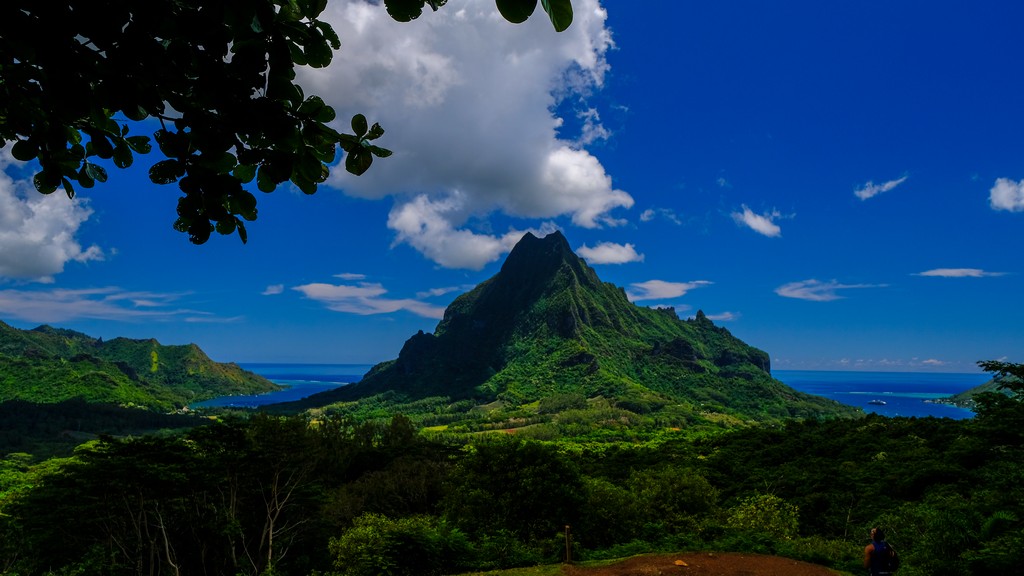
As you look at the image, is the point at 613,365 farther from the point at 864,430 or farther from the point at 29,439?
the point at 29,439

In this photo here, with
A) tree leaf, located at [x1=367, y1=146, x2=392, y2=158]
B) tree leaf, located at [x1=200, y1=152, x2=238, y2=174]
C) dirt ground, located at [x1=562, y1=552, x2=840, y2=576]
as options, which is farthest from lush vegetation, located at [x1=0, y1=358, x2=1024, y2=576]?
tree leaf, located at [x1=200, y1=152, x2=238, y2=174]

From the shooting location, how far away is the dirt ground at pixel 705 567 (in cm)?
1178

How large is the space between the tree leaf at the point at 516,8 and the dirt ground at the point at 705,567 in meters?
13.4

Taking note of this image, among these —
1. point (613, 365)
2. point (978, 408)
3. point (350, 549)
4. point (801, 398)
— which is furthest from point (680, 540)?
point (801, 398)

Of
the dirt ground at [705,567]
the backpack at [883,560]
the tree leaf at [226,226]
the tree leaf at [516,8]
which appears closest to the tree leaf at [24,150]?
the tree leaf at [226,226]

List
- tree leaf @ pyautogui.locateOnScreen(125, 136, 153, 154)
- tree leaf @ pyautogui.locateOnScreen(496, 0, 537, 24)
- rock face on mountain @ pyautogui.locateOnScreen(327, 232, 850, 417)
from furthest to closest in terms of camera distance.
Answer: rock face on mountain @ pyautogui.locateOnScreen(327, 232, 850, 417) < tree leaf @ pyautogui.locateOnScreen(125, 136, 153, 154) < tree leaf @ pyautogui.locateOnScreen(496, 0, 537, 24)

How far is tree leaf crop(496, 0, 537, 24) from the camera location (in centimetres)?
79

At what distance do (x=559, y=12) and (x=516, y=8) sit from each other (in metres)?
0.08

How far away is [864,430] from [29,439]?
440ft

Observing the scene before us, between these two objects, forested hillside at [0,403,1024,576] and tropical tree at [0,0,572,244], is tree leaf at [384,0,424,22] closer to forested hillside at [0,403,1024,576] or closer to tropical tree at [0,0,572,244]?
tropical tree at [0,0,572,244]

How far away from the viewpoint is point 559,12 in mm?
814

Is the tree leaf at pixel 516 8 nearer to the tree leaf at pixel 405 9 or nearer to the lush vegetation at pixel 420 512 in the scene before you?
the tree leaf at pixel 405 9

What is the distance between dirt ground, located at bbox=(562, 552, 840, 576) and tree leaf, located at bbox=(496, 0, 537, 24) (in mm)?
13370

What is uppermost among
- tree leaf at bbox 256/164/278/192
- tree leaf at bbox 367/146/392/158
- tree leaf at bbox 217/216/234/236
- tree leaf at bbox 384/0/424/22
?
tree leaf at bbox 384/0/424/22
